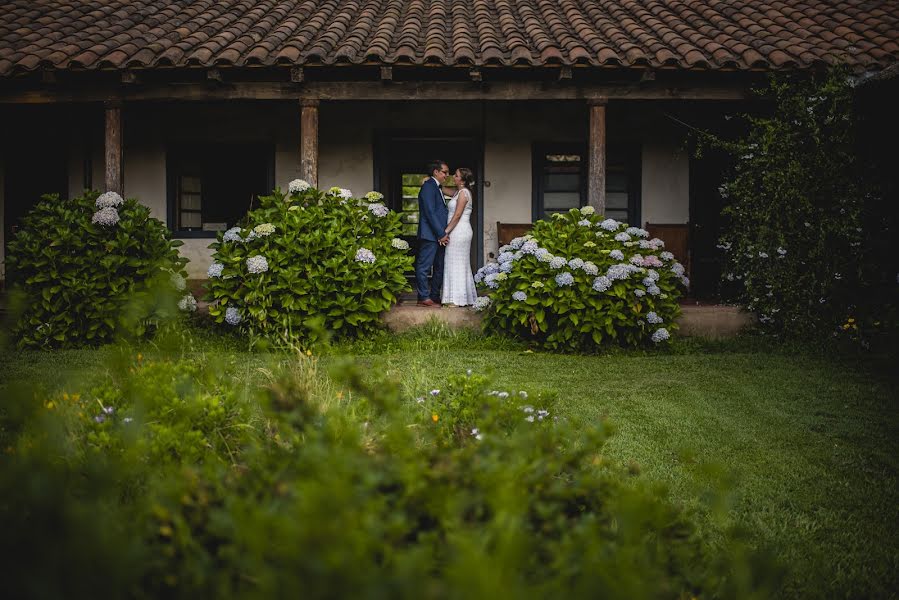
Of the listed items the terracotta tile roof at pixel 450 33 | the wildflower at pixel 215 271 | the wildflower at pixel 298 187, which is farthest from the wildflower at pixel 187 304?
the terracotta tile roof at pixel 450 33

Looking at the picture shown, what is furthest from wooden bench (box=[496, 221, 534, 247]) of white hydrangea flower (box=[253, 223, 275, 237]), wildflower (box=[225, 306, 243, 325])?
wildflower (box=[225, 306, 243, 325])

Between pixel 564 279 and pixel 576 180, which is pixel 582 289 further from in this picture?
pixel 576 180

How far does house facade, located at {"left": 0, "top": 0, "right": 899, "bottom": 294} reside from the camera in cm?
811

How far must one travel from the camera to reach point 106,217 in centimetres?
708

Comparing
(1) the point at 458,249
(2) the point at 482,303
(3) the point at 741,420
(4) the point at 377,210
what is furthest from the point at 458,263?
(3) the point at 741,420

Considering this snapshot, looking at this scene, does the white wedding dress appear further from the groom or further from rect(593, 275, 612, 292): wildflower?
rect(593, 275, 612, 292): wildflower

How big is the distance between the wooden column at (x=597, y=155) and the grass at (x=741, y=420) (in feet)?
6.88

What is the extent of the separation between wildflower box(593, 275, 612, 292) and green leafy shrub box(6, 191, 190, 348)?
3882 mm

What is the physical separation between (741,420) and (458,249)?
15.0 feet

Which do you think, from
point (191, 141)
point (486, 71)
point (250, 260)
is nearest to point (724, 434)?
point (250, 260)

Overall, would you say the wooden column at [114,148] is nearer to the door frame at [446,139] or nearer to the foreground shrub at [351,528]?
the door frame at [446,139]

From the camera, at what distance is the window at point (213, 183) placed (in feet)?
35.2

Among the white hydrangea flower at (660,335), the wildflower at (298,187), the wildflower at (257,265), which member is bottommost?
the white hydrangea flower at (660,335)

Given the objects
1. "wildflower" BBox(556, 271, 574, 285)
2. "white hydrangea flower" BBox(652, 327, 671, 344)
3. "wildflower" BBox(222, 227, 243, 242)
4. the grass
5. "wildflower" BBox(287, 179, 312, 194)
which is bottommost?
the grass
